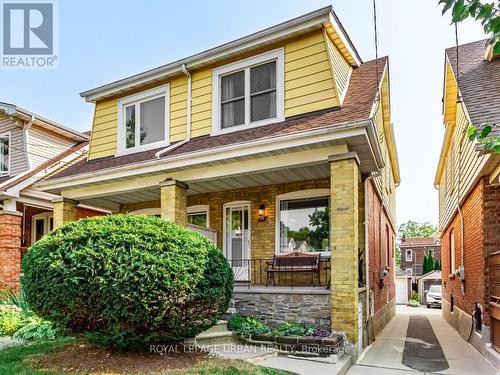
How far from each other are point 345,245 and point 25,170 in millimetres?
10941

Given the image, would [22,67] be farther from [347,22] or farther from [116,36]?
[347,22]

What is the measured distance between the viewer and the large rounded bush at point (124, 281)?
505 cm

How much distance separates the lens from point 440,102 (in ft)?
45.6

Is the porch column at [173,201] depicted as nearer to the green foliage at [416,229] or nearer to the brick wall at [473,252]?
the brick wall at [473,252]

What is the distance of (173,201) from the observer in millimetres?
8680

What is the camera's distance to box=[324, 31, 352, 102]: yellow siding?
8.16 m

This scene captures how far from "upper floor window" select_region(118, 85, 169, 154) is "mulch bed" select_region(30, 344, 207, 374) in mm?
5713

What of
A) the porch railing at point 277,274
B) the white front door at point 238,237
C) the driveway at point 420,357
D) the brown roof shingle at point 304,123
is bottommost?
the driveway at point 420,357

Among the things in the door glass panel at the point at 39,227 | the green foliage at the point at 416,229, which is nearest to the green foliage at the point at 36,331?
the door glass panel at the point at 39,227

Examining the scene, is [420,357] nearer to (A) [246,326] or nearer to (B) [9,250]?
(A) [246,326]

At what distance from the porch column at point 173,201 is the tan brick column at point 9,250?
5.63 m

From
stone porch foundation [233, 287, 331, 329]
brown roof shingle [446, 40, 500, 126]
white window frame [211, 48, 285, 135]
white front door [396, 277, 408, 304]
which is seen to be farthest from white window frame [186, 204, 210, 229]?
white front door [396, 277, 408, 304]

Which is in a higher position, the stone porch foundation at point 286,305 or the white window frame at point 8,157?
the white window frame at point 8,157

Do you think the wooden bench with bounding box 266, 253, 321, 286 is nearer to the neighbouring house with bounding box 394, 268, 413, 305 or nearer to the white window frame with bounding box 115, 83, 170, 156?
the white window frame with bounding box 115, 83, 170, 156
